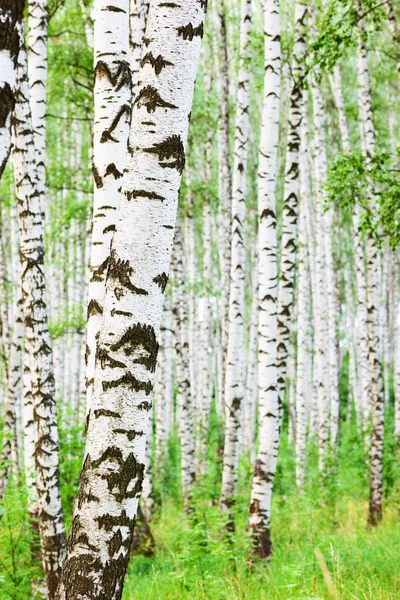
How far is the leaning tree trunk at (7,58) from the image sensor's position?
82.1 inches

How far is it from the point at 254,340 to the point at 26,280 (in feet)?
39.0

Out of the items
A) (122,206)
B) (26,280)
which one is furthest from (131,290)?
(26,280)

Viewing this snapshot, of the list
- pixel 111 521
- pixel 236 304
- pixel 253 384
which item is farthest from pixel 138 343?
pixel 253 384

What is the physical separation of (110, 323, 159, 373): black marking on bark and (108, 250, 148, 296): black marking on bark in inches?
5.8

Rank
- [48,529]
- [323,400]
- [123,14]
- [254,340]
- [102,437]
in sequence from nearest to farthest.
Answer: [102,437]
[123,14]
[48,529]
[323,400]
[254,340]

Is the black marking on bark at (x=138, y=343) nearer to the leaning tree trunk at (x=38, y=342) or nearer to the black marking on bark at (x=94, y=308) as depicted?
the black marking on bark at (x=94, y=308)

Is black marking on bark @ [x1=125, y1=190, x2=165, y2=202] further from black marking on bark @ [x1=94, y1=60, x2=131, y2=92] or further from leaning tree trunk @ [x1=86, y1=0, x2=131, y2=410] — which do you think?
black marking on bark @ [x1=94, y1=60, x2=131, y2=92]

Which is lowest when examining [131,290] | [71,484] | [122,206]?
[71,484]

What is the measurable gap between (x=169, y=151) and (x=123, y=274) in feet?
1.89

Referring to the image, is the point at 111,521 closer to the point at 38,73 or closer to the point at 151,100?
the point at 151,100

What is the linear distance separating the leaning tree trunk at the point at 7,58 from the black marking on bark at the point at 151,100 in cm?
58

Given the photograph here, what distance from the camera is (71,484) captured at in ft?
25.3

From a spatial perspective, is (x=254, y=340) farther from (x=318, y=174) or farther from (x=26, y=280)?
(x=26, y=280)

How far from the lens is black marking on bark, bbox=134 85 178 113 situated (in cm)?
256
